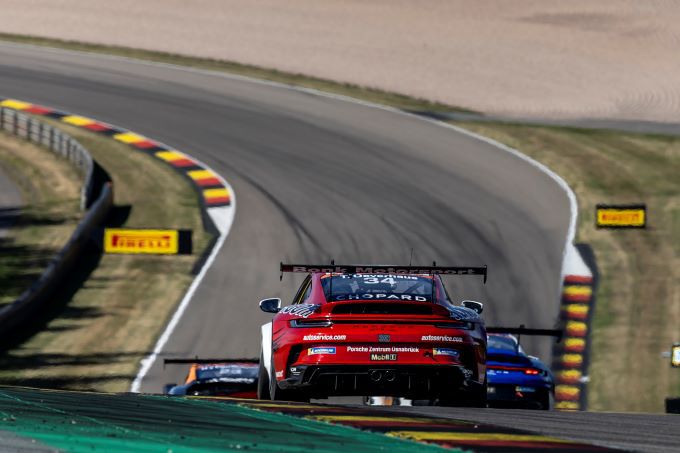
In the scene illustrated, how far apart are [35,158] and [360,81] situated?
15.4 metres

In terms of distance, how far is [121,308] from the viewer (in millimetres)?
28750

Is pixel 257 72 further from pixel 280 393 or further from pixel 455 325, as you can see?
pixel 455 325

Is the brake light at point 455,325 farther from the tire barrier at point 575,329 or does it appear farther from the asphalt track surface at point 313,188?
the asphalt track surface at point 313,188

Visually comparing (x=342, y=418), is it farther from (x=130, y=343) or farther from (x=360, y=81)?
(x=360, y=81)

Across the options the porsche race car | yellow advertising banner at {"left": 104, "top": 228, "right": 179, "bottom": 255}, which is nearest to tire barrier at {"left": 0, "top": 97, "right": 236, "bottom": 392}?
yellow advertising banner at {"left": 104, "top": 228, "right": 179, "bottom": 255}

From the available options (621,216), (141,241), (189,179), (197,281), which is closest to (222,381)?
(197,281)

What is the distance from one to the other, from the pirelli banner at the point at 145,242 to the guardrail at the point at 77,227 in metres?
0.63

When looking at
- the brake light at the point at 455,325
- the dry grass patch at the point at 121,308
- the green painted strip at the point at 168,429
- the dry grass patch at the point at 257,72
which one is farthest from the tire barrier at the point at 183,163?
the green painted strip at the point at 168,429

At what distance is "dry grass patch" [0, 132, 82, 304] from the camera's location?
1201 inches

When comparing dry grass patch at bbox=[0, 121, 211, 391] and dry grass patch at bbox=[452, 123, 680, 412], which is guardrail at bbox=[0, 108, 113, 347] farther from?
dry grass patch at bbox=[452, 123, 680, 412]

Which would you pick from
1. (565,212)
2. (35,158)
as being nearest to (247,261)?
(565,212)

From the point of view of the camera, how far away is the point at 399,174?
39.8 meters

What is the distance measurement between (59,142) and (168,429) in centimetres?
3382

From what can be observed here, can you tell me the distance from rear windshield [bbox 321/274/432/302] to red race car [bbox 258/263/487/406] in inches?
0.8
